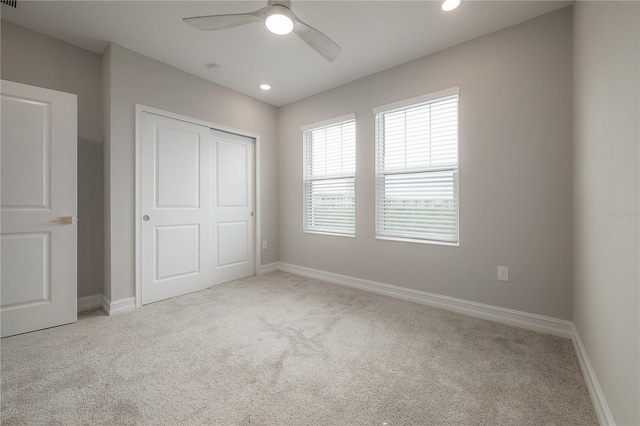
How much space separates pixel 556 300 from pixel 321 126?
3215 mm

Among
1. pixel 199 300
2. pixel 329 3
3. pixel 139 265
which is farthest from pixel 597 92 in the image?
pixel 139 265

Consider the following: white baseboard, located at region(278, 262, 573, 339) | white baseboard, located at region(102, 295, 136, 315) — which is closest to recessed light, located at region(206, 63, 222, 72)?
white baseboard, located at region(102, 295, 136, 315)

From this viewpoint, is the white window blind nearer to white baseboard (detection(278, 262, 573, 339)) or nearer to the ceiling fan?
white baseboard (detection(278, 262, 573, 339))

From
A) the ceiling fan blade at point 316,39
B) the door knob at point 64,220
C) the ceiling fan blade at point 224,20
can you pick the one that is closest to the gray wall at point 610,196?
the ceiling fan blade at point 316,39

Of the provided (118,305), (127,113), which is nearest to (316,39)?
(127,113)

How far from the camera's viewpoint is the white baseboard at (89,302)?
9.13 feet

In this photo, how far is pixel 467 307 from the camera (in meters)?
2.68

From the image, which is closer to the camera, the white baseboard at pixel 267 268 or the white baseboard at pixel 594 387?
the white baseboard at pixel 594 387

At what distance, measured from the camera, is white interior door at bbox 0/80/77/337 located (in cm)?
220

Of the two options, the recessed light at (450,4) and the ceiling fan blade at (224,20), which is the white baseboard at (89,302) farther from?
the recessed light at (450,4)

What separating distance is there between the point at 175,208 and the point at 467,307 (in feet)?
11.1

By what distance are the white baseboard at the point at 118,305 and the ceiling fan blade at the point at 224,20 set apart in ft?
8.67

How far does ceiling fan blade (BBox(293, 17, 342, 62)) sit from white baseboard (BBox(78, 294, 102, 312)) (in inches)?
129

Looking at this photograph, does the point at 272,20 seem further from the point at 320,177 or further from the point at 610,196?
the point at 320,177
